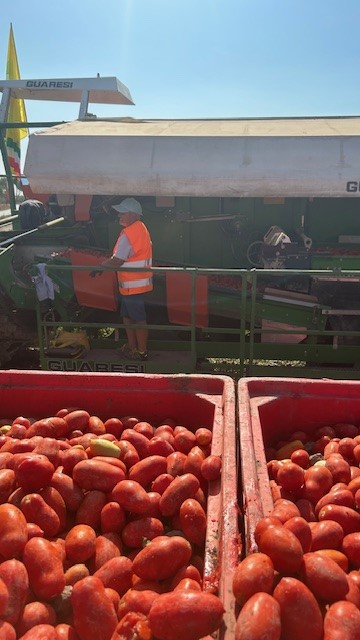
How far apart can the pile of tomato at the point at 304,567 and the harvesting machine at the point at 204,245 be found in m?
2.89

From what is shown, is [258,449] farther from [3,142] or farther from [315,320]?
[3,142]

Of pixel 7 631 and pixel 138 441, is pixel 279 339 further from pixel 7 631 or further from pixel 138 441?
pixel 7 631

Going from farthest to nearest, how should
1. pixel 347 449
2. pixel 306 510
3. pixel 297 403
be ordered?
1. pixel 297 403
2. pixel 347 449
3. pixel 306 510

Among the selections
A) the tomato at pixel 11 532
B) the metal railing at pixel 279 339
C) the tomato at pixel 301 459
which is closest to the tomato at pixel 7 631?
the tomato at pixel 11 532

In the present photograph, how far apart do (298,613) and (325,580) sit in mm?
172

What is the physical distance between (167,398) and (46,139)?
14.1 feet

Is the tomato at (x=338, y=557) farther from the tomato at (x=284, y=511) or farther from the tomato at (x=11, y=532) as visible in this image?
the tomato at (x=11, y=532)

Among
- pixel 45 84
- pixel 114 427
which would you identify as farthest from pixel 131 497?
pixel 45 84

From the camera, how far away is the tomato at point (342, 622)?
1427 mm

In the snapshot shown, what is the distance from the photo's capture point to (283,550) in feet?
5.29

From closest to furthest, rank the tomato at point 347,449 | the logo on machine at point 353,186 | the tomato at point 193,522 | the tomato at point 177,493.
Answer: the tomato at point 193,522
the tomato at point 177,493
the tomato at point 347,449
the logo on machine at point 353,186

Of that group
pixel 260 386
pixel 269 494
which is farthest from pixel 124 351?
pixel 269 494

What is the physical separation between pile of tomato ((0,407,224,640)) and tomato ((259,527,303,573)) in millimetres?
229

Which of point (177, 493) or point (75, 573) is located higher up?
point (177, 493)
